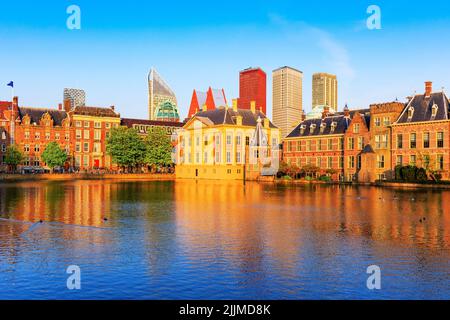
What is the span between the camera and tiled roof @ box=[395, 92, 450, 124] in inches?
3069

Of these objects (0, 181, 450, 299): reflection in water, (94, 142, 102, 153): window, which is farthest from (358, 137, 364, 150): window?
(94, 142, 102, 153): window

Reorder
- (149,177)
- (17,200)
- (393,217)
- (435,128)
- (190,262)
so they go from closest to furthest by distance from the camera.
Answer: (190,262)
(393,217)
(17,200)
(435,128)
(149,177)

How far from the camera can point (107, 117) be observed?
13812cm

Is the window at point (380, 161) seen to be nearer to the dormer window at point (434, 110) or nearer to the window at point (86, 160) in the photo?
the dormer window at point (434, 110)

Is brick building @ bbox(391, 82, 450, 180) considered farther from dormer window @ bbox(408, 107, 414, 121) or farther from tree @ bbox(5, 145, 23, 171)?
tree @ bbox(5, 145, 23, 171)

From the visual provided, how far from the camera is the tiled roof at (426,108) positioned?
77.9 m

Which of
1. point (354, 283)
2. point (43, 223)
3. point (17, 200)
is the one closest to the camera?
point (354, 283)

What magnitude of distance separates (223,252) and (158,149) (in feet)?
358

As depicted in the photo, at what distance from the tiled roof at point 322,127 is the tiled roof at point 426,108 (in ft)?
53.7

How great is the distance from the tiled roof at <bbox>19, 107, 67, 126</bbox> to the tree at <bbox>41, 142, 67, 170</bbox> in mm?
13677

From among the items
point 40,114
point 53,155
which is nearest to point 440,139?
point 53,155
